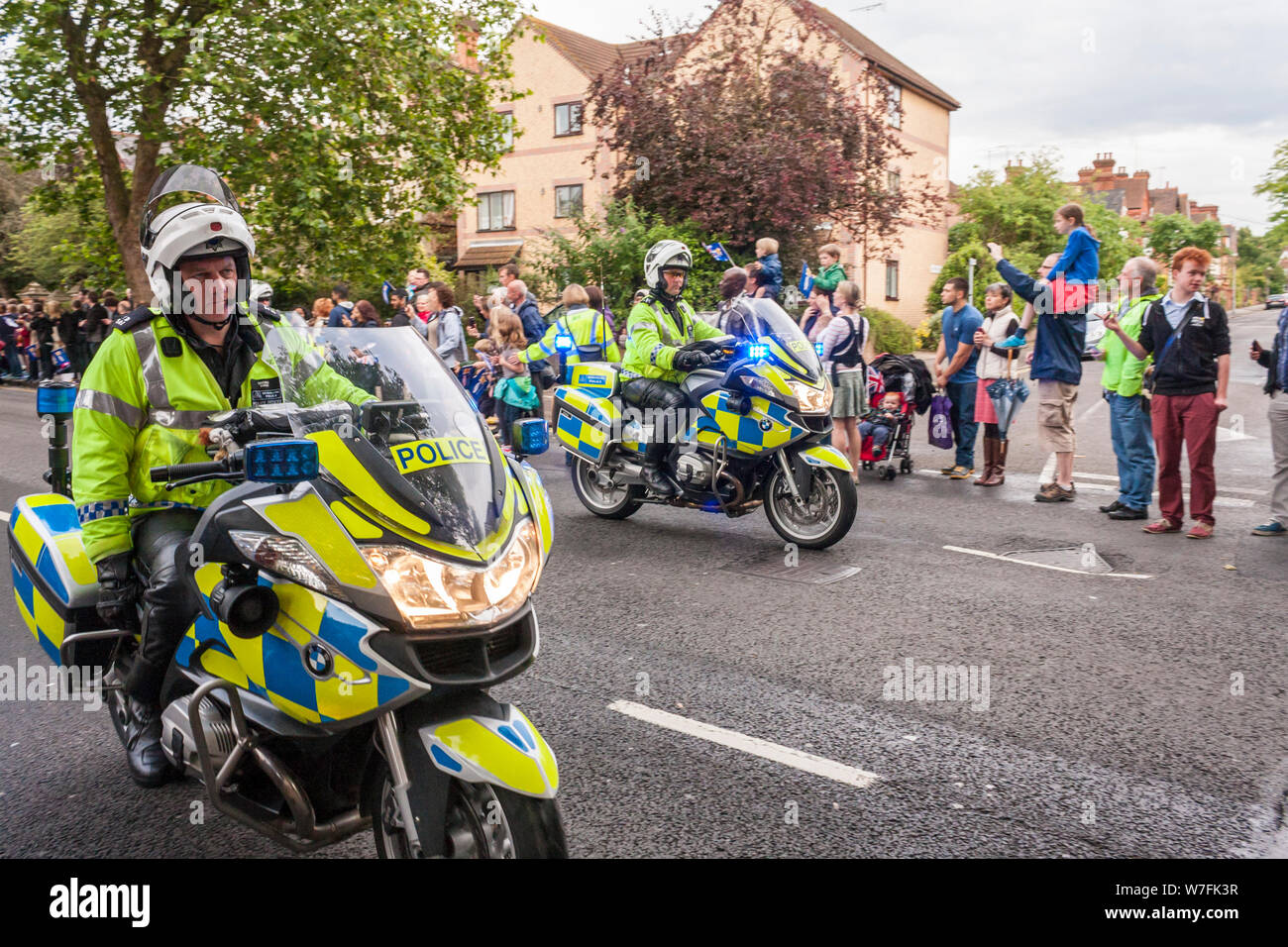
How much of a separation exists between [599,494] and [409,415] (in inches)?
236

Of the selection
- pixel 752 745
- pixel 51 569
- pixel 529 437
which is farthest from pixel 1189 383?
pixel 51 569

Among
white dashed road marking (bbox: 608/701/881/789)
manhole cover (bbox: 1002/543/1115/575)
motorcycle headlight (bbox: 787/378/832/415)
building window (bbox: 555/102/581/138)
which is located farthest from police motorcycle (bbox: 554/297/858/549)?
building window (bbox: 555/102/581/138)

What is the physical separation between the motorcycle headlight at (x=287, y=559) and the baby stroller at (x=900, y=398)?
8677 millimetres

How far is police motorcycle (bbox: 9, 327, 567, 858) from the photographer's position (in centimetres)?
252

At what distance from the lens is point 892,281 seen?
39.7 m

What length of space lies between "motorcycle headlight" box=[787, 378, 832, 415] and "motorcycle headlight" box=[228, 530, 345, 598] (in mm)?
5154

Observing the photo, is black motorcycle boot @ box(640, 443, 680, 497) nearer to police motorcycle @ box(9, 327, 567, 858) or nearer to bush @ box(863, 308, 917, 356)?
police motorcycle @ box(9, 327, 567, 858)

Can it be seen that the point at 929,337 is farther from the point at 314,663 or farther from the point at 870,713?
the point at 314,663

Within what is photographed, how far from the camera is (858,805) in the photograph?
12.0 feet

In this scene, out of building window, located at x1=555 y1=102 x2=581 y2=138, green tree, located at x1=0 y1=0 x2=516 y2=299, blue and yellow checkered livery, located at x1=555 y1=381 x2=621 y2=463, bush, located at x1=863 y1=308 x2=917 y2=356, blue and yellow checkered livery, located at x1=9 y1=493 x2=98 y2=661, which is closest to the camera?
blue and yellow checkered livery, located at x1=9 y1=493 x2=98 y2=661

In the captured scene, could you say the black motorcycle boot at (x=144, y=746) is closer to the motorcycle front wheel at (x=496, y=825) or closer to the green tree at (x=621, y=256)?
the motorcycle front wheel at (x=496, y=825)

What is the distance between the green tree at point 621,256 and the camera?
20.1 meters

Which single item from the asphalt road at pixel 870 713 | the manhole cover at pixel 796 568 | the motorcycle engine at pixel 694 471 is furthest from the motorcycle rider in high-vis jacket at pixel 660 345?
the manhole cover at pixel 796 568

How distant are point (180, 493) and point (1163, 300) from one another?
24.0ft
